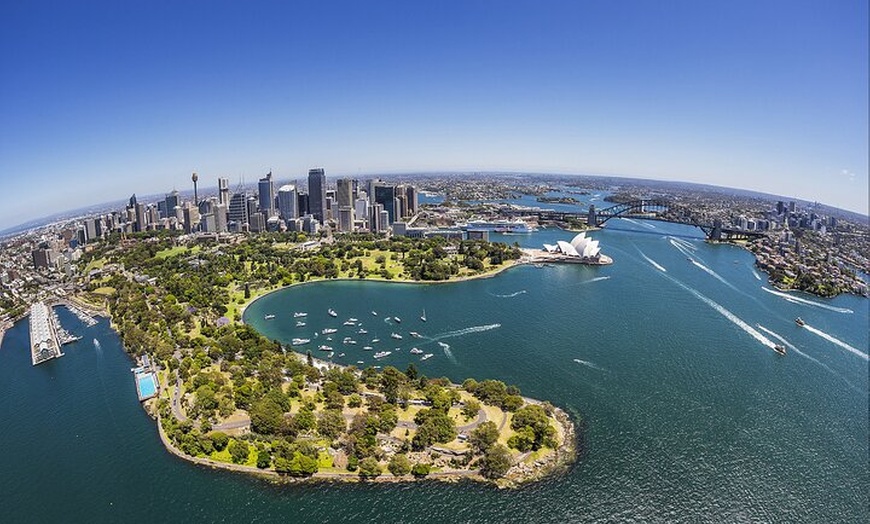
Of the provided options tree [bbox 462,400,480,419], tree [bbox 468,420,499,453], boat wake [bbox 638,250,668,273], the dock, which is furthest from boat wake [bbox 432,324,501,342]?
boat wake [bbox 638,250,668,273]

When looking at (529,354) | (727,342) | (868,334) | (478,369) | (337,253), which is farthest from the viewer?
(337,253)

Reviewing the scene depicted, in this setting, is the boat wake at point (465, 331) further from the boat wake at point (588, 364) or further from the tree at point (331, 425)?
the tree at point (331, 425)

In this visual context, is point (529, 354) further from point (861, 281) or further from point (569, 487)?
point (861, 281)

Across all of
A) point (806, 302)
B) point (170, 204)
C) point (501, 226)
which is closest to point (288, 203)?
point (170, 204)

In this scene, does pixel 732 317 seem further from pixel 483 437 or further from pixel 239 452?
pixel 239 452

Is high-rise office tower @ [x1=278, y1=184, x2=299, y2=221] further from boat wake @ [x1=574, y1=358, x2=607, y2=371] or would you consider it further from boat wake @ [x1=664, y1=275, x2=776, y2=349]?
boat wake @ [x1=574, y1=358, x2=607, y2=371]

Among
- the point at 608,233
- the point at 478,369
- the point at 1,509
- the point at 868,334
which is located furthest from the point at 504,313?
the point at 608,233
